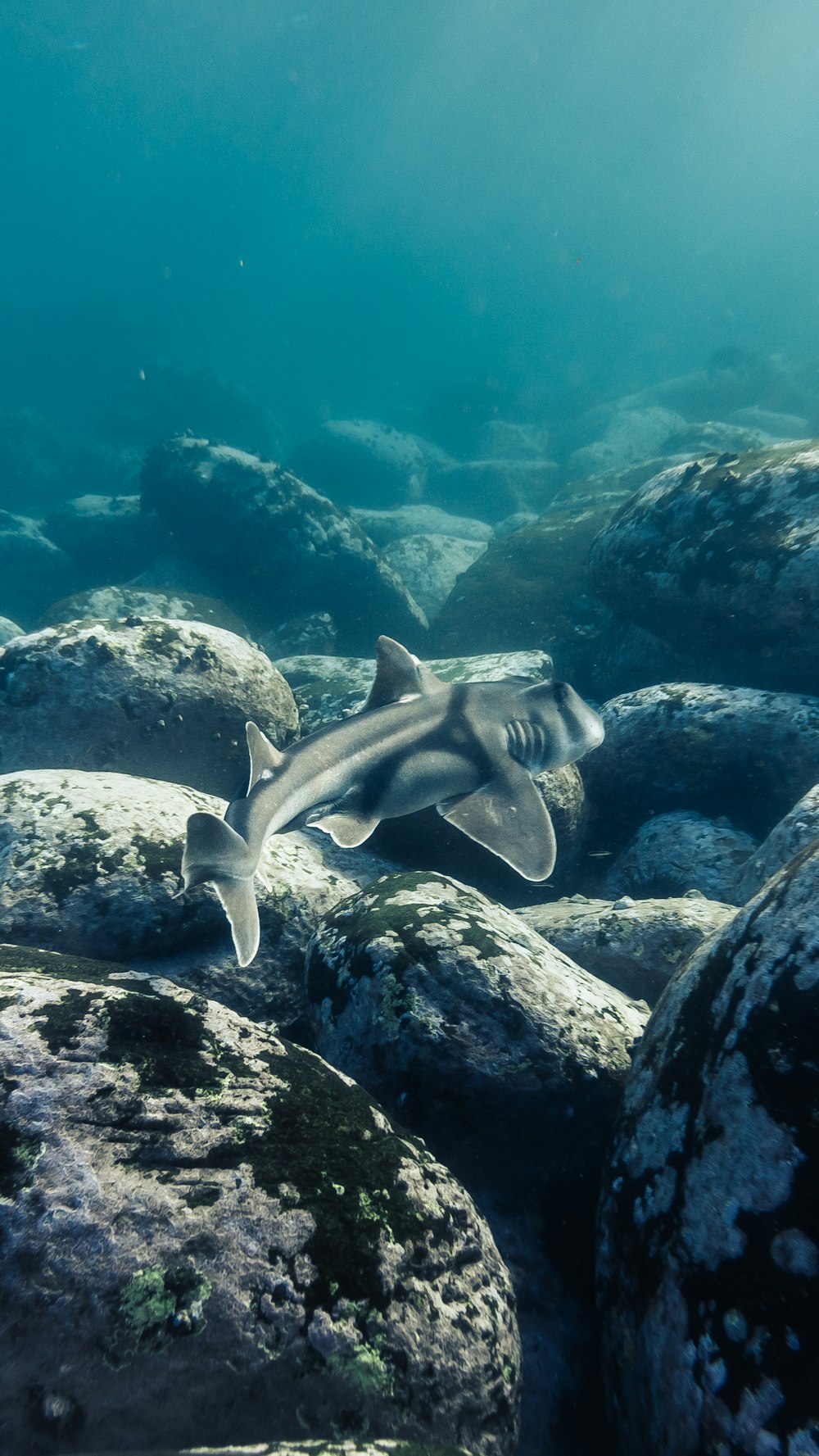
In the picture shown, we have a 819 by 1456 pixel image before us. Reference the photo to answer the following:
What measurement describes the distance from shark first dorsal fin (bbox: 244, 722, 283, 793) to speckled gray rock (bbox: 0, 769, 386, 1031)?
779 millimetres

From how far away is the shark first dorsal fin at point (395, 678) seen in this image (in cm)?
513

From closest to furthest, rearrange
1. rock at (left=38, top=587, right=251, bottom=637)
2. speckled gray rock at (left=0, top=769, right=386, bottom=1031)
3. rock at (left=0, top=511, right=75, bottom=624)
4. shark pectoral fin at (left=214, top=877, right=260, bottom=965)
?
shark pectoral fin at (left=214, top=877, right=260, bottom=965)
speckled gray rock at (left=0, top=769, right=386, bottom=1031)
rock at (left=38, top=587, right=251, bottom=637)
rock at (left=0, top=511, right=75, bottom=624)

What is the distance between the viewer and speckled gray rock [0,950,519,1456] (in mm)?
1647

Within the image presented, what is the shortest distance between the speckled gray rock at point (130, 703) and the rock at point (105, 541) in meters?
Answer: 12.6

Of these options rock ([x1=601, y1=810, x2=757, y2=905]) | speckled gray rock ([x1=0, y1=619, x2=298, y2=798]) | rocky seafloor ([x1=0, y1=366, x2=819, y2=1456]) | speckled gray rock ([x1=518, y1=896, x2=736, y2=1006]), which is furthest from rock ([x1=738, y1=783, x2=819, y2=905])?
speckled gray rock ([x1=0, y1=619, x2=298, y2=798])

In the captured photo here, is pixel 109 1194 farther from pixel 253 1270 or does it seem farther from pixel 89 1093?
pixel 253 1270

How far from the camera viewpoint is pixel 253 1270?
72.2 inches

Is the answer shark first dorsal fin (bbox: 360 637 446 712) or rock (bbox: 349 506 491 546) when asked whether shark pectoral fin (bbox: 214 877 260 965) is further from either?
rock (bbox: 349 506 491 546)

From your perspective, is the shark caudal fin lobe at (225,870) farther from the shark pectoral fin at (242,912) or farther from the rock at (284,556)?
the rock at (284,556)

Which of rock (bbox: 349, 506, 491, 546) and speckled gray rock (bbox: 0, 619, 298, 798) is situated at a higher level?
rock (bbox: 349, 506, 491, 546)

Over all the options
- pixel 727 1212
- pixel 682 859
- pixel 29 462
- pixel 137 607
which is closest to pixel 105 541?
pixel 137 607

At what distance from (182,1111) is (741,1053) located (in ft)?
6.09

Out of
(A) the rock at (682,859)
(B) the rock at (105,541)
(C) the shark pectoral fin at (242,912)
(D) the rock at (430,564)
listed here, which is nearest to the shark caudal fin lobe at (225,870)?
(C) the shark pectoral fin at (242,912)

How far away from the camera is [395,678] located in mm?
5160
